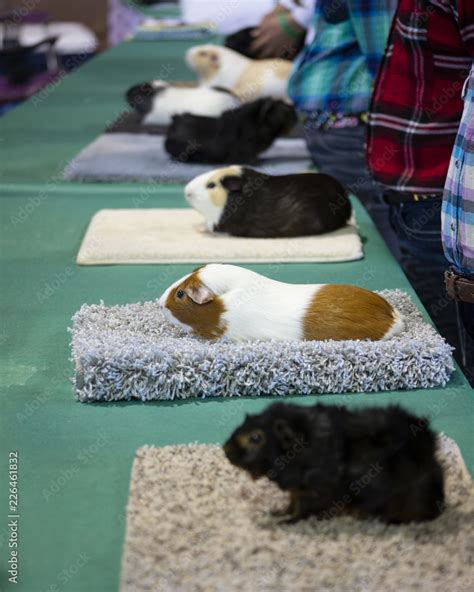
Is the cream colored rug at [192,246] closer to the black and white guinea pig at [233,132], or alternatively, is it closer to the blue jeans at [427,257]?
the blue jeans at [427,257]

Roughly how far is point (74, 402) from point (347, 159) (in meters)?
1.79

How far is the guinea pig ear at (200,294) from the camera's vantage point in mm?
1591

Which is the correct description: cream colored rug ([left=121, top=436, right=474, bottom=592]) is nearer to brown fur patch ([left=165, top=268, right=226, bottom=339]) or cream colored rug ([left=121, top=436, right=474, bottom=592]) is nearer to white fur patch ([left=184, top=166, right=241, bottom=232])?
brown fur patch ([left=165, top=268, right=226, bottom=339])

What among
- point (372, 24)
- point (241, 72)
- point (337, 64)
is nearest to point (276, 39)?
point (241, 72)

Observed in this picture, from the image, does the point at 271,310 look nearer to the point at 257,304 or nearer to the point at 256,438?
the point at 257,304

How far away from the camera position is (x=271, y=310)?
158 centimetres

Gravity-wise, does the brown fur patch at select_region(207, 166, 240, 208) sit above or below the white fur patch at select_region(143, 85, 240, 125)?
above

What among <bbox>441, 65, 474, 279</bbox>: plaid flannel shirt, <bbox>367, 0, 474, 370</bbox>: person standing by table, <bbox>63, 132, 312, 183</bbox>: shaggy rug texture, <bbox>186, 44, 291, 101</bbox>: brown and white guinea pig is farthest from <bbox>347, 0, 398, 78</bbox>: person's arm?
<bbox>441, 65, 474, 279</bbox>: plaid flannel shirt

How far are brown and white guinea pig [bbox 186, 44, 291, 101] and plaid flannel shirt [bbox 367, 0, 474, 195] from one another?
6.38ft

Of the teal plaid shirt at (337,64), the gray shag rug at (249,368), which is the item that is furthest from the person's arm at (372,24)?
the gray shag rug at (249,368)

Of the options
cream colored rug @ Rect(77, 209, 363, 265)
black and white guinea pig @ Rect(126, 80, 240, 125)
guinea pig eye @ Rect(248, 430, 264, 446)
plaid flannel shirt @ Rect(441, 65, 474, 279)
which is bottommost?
black and white guinea pig @ Rect(126, 80, 240, 125)

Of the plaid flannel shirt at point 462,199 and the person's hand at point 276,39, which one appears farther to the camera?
the person's hand at point 276,39

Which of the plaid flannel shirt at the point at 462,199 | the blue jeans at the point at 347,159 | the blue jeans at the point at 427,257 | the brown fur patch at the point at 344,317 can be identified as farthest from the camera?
the blue jeans at the point at 347,159

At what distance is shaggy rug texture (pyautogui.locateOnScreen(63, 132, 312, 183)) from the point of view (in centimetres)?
299
